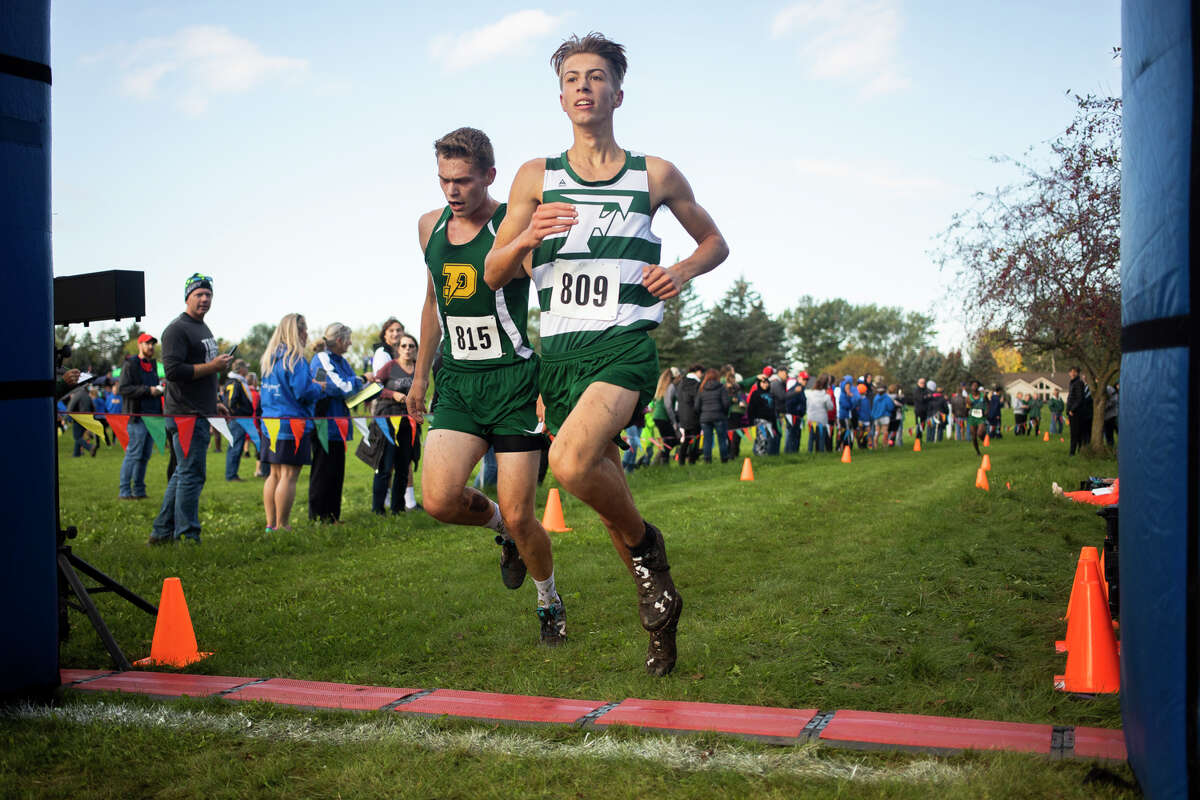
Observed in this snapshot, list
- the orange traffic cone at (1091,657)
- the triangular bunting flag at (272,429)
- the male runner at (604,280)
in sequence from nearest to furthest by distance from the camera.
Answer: the orange traffic cone at (1091,657), the male runner at (604,280), the triangular bunting flag at (272,429)

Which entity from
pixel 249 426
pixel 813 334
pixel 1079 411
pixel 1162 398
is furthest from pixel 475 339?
pixel 813 334

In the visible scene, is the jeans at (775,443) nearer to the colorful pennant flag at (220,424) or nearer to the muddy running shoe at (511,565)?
the colorful pennant flag at (220,424)

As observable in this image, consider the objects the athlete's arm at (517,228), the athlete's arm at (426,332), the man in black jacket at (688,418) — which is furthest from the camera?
the man in black jacket at (688,418)

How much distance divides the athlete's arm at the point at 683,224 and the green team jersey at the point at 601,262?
0.20 feet

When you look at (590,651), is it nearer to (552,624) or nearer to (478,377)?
(552,624)

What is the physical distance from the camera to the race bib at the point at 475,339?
517 centimetres

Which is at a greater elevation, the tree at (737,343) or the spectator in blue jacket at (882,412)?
the tree at (737,343)

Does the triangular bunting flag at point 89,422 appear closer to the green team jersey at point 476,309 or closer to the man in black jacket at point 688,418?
the green team jersey at point 476,309

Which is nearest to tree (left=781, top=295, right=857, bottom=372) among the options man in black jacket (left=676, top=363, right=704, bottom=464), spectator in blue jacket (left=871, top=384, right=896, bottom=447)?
spectator in blue jacket (left=871, top=384, right=896, bottom=447)

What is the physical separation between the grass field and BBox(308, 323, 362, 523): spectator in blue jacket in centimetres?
36

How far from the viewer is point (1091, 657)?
4016 millimetres

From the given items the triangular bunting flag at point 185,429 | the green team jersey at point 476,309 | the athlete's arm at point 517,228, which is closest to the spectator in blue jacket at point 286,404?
the triangular bunting flag at point 185,429

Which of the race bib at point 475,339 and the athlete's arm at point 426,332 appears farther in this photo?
the athlete's arm at point 426,332

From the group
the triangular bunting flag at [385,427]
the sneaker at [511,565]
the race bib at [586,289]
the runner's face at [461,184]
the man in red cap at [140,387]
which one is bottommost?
the sneaker at [511,565]
